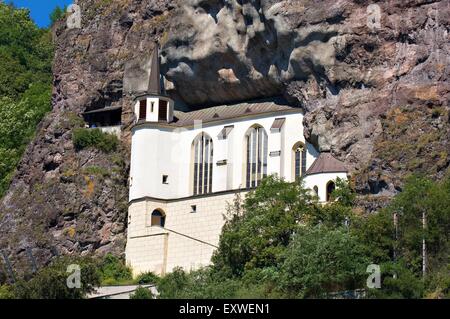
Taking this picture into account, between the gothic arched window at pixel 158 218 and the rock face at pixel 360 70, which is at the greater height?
the rock face at pixel 360 70

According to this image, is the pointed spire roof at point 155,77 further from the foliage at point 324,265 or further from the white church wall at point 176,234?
the foliage at point 324,265

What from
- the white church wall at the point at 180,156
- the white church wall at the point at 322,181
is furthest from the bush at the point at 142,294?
the white church wall at the point at 180,156

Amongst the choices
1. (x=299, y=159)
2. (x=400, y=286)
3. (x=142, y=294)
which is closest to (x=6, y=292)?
(x=142, y=294)

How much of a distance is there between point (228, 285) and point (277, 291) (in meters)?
3.33

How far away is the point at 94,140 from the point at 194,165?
603 centimetres

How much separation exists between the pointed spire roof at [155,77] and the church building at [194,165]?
0.17 ft

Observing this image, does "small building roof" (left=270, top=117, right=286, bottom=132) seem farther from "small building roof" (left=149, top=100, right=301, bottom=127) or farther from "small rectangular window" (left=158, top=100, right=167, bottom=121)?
"small rectangular window" (left=158, top=100, right=167, bottom=121)

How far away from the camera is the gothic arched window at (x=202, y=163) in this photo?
3248 inches

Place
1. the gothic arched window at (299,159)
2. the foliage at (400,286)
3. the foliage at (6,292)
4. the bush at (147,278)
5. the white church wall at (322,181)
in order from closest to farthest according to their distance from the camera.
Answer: the foliage at (400,286) → the foliage at (6,292) → the white church wall at (322,181) → the bush at (147,278) → the gothic arched window at (299,159)

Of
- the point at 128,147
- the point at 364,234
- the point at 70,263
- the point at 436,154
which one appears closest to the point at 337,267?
the point at 364,234

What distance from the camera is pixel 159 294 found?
234 feet

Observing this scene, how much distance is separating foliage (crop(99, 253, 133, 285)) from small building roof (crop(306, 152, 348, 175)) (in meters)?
11.0

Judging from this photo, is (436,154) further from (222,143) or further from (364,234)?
(222,143)

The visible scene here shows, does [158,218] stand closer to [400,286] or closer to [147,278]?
[147,278]
